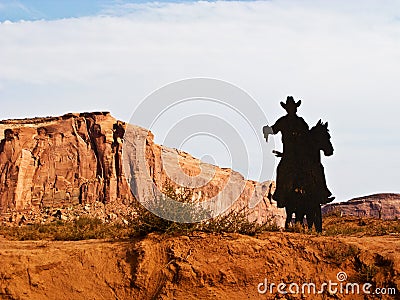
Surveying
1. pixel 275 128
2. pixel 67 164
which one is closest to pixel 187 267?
pixel 275 128

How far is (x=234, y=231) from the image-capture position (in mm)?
10797

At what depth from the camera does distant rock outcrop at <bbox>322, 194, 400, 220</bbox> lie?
327 ft

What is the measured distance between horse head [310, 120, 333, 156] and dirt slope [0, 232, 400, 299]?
5.91 metres

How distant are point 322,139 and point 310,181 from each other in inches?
47.7

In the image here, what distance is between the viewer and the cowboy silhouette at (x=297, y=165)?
16.0m

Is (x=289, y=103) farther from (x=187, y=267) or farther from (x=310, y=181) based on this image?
(x=187, y=267)

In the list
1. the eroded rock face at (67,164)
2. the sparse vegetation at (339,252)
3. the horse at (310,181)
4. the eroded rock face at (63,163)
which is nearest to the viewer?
the sparse vegetation at (339,252)

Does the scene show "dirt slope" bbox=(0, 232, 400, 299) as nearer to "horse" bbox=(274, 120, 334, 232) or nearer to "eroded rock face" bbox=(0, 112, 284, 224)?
"horse" bbox=(274, 120, 334, 232)

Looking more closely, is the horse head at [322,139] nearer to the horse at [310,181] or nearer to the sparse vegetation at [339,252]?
the horse at [310,181]

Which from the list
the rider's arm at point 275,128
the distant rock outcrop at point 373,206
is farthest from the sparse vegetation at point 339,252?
the distant rock outcrop at point 373,206

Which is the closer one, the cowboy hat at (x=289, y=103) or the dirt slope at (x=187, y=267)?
the dirt slope at (x=187, y=267)

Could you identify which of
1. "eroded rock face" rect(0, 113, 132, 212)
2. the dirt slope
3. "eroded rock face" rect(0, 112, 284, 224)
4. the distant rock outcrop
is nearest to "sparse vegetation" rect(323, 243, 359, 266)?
the dirt slope

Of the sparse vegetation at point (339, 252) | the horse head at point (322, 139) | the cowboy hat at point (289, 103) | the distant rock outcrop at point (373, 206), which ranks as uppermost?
the distant rock outcrop at point (373, 206)

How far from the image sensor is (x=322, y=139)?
16.2m
